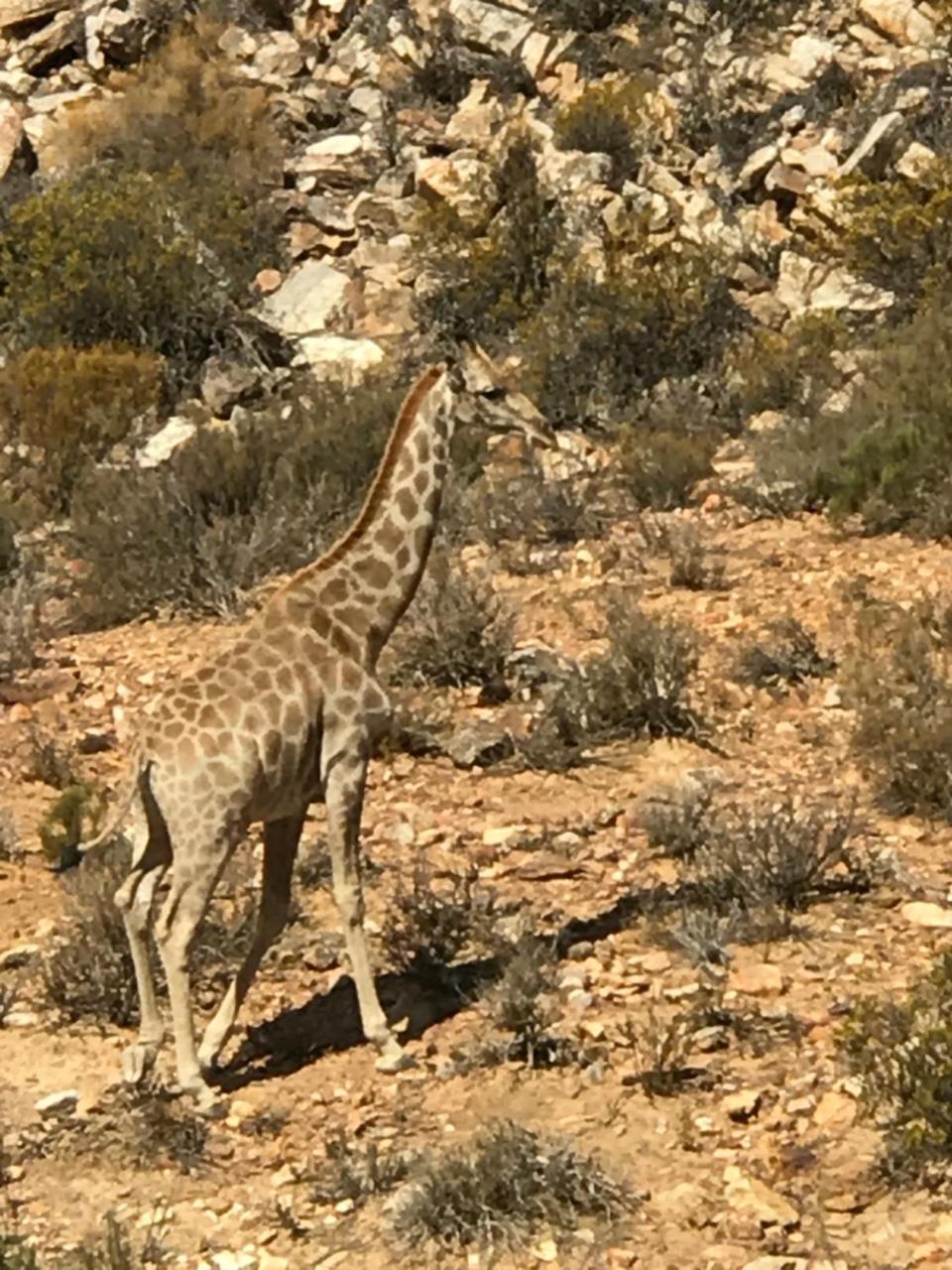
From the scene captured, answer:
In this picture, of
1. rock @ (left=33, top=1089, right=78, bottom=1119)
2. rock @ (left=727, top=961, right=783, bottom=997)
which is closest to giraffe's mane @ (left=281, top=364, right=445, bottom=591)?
rock @ (left=33, top=1089, right=78, bottom=1119)

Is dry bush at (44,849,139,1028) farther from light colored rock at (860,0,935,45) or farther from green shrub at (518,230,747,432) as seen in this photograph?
light colored rock at (860,0,935,45)

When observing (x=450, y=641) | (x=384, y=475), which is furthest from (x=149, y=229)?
(x=384, y=475)

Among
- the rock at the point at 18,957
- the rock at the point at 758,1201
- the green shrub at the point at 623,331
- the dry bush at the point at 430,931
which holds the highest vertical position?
the rock at the point at 758,1201

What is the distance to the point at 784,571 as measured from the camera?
12.5 m

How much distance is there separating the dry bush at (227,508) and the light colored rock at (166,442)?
0.62 m

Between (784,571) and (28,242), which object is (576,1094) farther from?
(28,242)

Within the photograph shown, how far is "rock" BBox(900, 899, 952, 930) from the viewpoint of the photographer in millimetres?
7789

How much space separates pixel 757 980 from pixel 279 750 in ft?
6.43

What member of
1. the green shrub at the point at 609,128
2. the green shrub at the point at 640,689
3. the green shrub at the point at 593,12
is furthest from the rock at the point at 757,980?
the green shrub at the point at 593,12

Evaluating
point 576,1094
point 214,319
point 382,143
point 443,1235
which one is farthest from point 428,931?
point 382,143

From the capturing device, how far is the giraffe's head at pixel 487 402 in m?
8.12

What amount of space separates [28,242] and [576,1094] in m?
14.0

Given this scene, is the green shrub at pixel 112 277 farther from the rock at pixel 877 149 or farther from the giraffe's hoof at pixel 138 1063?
the giraffe's hoof at pixel 138 1063

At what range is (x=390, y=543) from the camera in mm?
7738
